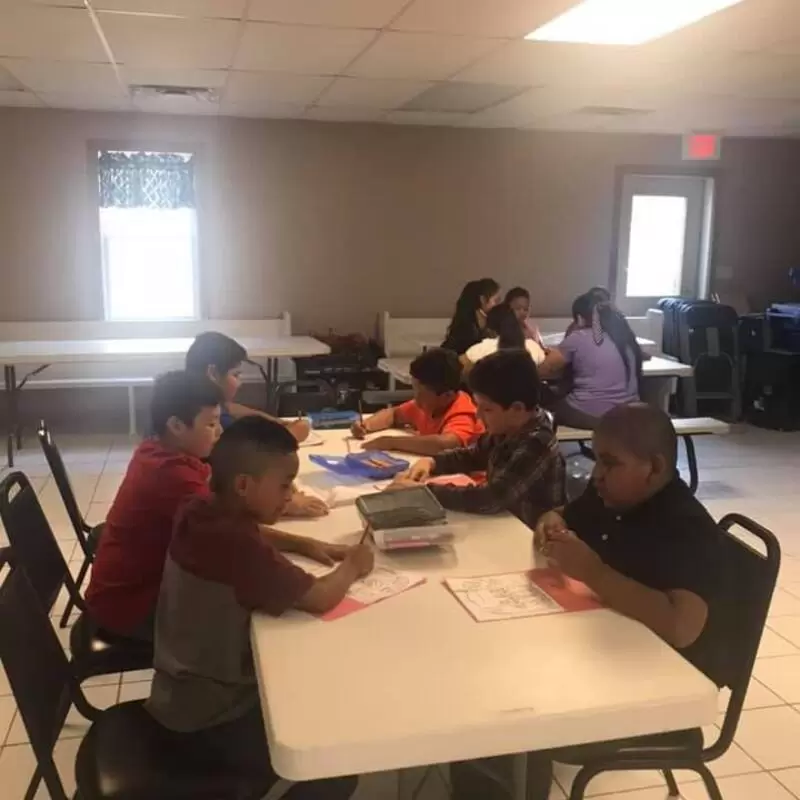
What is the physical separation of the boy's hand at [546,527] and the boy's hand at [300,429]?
1.27m

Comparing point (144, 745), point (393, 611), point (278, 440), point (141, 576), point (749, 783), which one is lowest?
point (749, 783)

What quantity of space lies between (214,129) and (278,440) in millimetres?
5386

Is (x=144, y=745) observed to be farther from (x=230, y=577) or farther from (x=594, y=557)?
(x=594, y=557)

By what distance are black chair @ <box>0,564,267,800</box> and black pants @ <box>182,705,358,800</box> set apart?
23 mm

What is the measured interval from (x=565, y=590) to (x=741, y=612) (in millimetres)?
356

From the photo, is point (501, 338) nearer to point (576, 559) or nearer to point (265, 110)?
point (265, 110)

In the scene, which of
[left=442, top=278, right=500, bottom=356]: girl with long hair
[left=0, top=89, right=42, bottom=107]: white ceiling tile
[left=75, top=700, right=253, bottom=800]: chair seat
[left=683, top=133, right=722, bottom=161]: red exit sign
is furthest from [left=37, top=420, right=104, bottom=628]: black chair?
[left=683, top=133, right=722, bottom=161]: red exit sign

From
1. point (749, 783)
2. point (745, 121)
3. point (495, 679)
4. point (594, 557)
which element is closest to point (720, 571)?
point (594, 557)

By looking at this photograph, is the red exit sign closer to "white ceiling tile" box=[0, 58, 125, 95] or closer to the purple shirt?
the purple shirt

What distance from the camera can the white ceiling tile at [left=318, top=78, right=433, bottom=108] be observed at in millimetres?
5008

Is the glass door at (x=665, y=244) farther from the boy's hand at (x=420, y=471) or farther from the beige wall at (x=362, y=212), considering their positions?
the boy's hand at (x=420, y=471)

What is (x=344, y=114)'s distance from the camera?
6.29 metres

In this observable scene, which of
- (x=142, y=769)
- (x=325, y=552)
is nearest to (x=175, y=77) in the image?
(x=325, y=552)

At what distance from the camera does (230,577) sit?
1.56 m
